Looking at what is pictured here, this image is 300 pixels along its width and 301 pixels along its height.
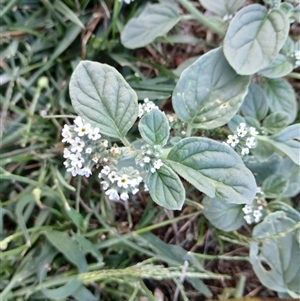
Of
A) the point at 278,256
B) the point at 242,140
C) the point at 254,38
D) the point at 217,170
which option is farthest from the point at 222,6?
the point at 278,256

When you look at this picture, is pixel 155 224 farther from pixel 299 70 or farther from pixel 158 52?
pixel 299 70

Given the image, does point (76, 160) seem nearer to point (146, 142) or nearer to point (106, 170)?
point (106, 170)

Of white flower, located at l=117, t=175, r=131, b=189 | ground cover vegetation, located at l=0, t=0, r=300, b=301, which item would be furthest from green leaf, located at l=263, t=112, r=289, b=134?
white flower, located at l=117, t=175, r=131, b=189

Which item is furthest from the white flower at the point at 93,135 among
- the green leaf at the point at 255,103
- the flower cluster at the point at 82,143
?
the green leaf at the point at 255,103

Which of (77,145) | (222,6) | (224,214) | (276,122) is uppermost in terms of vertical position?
(222,6)

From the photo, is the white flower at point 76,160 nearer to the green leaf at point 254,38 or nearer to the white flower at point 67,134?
the white flower at point 67,134

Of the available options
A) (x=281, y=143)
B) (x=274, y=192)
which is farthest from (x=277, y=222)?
(x=281, y=143)

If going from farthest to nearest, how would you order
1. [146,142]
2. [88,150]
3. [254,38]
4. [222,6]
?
[222,6], [254,38], [146,142], [88,150]
